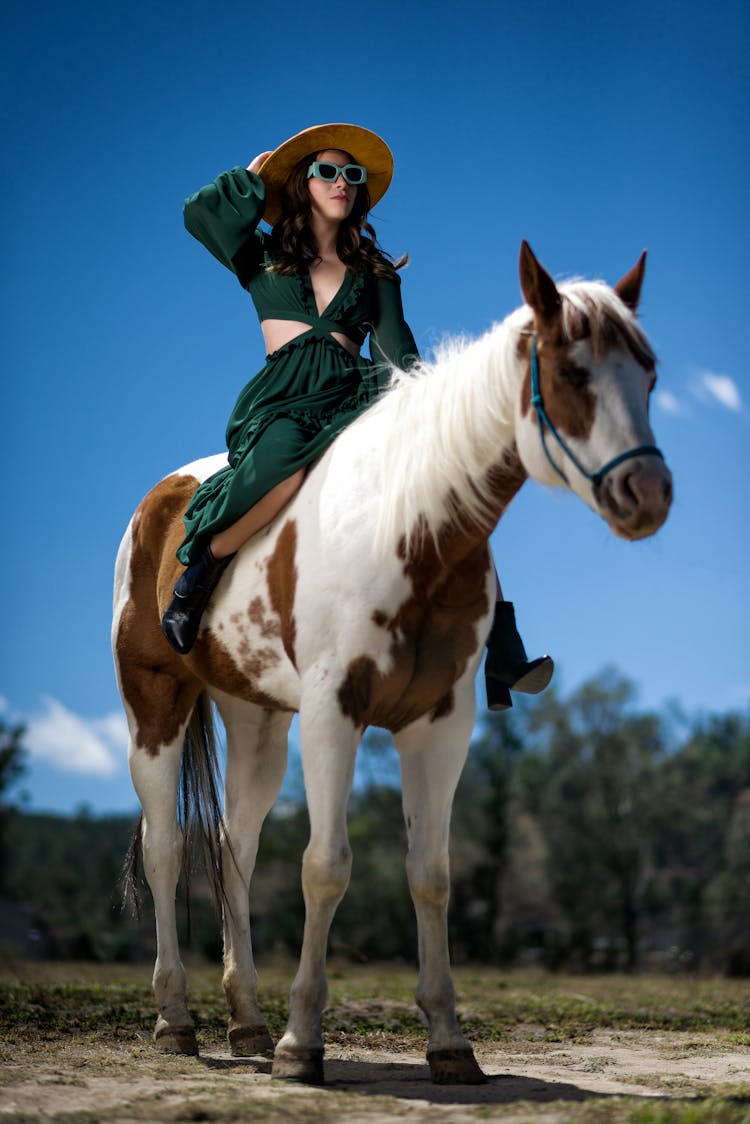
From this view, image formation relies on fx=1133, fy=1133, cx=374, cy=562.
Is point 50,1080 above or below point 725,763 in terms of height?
below

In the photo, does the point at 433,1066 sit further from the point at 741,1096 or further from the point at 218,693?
the point at 218,693

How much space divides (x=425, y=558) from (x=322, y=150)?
211 cm

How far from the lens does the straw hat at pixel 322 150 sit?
16.3 ft

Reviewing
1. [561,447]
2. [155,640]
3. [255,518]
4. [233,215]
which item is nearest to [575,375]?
[561,447]

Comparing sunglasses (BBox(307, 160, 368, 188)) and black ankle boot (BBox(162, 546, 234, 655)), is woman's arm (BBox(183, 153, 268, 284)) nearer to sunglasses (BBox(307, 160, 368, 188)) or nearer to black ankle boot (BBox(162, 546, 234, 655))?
sunglasses (BBox(307, 160, 368, 188))

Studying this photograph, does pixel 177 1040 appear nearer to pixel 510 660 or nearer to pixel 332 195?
pixel 510 660

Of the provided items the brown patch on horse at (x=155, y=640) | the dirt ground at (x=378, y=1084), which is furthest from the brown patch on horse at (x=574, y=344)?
the brown patch on horse at (x=155, y=640)

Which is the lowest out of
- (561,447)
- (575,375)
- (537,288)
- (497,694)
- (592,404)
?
(497,694)

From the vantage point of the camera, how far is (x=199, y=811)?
5469 mm

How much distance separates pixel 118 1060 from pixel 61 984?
2839mm

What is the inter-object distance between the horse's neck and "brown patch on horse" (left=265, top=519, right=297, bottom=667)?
1.44ft

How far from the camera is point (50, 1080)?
13.4 feet

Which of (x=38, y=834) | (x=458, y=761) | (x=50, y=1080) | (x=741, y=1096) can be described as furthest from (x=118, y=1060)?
(x=38, y=834)

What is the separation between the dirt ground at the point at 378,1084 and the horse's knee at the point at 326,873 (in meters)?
0.63
